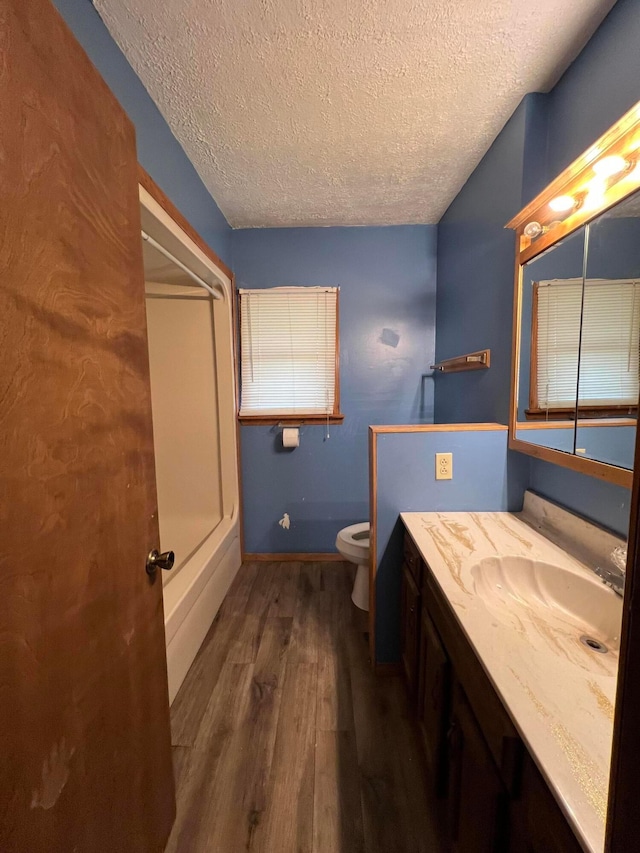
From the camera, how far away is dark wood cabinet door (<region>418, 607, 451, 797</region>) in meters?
1.00

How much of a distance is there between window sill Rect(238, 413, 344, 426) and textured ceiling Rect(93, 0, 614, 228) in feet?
5.01

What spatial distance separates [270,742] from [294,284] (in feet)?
8.87

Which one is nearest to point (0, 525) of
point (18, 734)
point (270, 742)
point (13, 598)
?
point (13, 598)

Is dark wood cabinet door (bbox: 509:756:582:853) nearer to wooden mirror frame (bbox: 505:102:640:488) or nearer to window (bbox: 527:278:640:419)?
wooden mirror frame (bbox: 505:102:640:488)

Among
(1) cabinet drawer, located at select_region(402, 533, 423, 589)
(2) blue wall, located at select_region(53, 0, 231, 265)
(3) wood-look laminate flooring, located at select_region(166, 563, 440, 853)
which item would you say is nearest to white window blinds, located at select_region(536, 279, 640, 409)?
(1) cabinet drawer, located at select_region(402, 533, 423, 589)

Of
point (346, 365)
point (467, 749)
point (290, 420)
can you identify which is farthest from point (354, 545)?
point (346, 365)

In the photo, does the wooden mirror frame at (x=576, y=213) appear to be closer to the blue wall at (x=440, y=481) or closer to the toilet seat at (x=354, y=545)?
the blue wall at (x=440, y=481)

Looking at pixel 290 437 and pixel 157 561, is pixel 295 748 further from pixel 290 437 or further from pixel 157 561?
pixel 290 437

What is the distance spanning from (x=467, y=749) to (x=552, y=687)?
34cm

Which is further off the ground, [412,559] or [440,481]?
[440,481]

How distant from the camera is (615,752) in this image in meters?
0.34

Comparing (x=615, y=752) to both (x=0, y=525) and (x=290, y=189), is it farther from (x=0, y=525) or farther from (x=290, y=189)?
(x=290, y=189)

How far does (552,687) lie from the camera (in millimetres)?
666

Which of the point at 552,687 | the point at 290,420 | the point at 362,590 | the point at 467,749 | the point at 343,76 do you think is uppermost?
the point at 343,76
